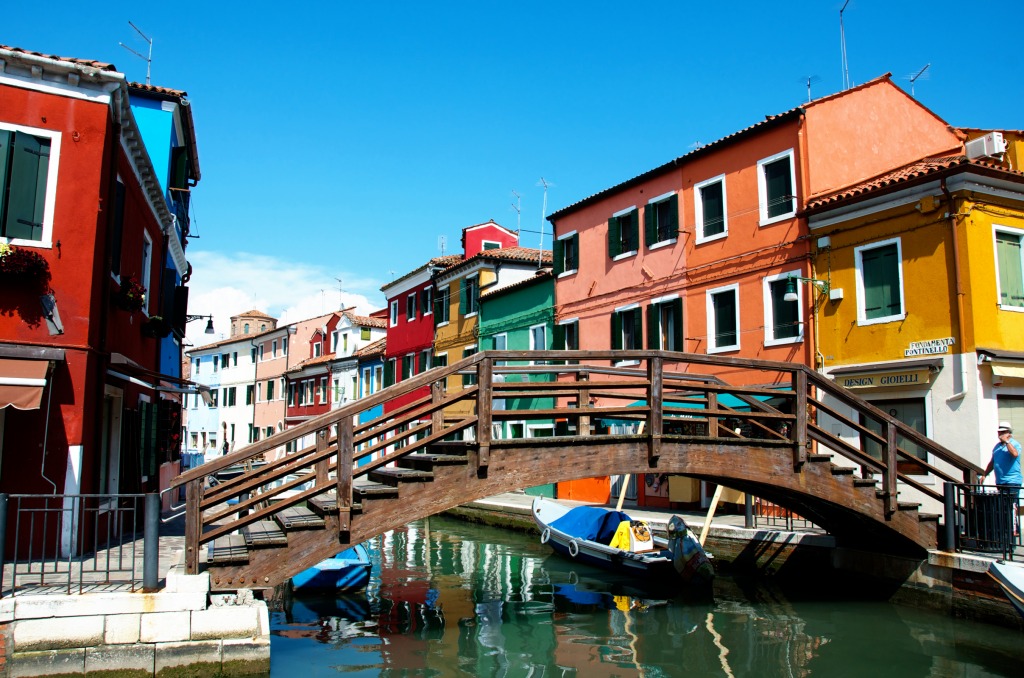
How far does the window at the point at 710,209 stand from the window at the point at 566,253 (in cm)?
577

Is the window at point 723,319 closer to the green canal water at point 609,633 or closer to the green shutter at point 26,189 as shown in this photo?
the green canal water at point 609,633

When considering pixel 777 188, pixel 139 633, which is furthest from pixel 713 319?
pixel 139 633

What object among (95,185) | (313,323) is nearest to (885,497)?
(95,185)

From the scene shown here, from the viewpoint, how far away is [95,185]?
10.8 metres

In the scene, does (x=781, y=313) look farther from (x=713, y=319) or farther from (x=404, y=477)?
(x=404, y=477)

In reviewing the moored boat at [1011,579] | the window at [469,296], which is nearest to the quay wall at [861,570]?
the moored boat at [1011,579]

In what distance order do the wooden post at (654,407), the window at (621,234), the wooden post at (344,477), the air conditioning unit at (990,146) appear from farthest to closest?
the window at (621,234) < the air conditioning unit at (990,146) < the wooden post at (654,407) < the wooden post at (344,477)

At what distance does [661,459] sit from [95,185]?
8335mm

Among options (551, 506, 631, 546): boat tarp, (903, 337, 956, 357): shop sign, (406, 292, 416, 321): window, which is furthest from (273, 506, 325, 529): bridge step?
(406, 292, 416, 321): window

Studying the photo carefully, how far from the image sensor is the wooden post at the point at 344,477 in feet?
28.8

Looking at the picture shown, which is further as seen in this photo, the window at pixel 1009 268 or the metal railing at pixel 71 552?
the window at pixel 1009 268

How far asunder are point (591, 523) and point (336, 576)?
6.06m

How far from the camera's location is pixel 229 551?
8883mm

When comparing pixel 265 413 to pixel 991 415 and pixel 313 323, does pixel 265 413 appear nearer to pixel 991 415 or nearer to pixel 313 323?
pixel 313 323
